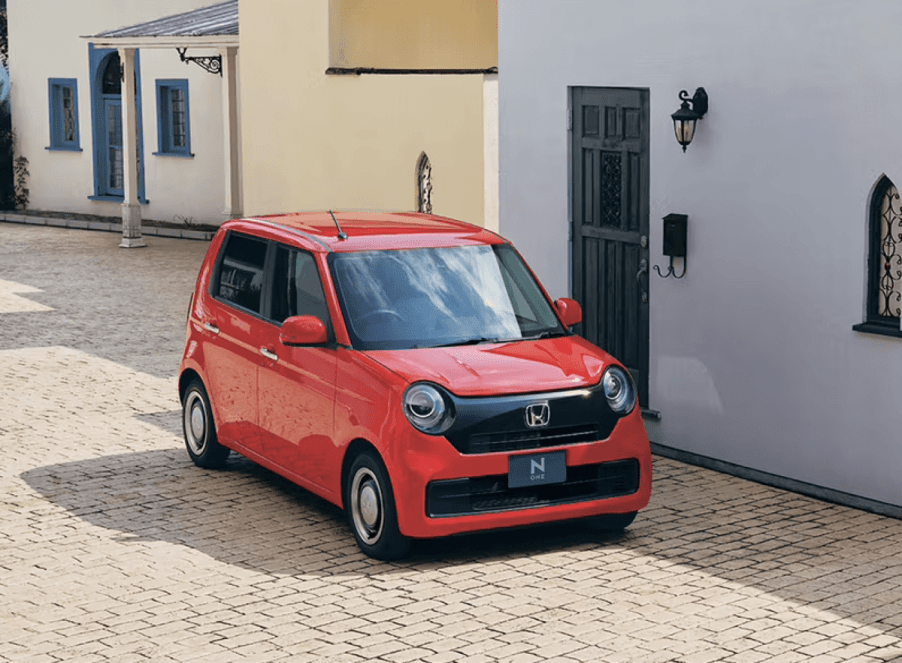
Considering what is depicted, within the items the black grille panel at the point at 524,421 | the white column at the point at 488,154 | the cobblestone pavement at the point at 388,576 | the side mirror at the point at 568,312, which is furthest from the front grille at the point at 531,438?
the white column at the point at 488,154

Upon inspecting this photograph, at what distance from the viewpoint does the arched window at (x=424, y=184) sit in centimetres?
1816

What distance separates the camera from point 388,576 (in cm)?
809

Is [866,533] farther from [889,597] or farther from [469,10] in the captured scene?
[469,10]

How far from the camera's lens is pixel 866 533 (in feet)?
29.2

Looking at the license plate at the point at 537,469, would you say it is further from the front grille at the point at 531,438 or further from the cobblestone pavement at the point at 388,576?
the cobblestone pavement at the point at 388,576

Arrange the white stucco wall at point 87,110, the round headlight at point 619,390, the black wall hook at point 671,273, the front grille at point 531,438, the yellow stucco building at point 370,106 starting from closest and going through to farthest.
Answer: the front grille at point 531,438 → the round headlight at point 619,390 → the black wall hook at point 671,273 → the yellow stucco building at point 370,106 → the white stucco wall at point 87,110

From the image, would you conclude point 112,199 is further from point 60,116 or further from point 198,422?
point 198,422

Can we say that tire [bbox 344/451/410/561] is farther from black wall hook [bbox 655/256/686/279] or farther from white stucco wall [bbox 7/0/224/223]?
white stucco wall [bbox 7/0/224/223]

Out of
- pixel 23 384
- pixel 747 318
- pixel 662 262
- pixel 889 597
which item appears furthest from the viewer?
pixel 23 384

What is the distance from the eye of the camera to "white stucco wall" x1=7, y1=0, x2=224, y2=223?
94.3 ft

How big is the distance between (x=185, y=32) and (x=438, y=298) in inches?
697

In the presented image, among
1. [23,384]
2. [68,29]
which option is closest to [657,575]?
[23,384]

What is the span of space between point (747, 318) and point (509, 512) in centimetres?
290

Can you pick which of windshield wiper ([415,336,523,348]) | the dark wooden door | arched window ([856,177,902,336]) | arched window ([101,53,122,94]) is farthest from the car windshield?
arched window ([101,53,122,94])
